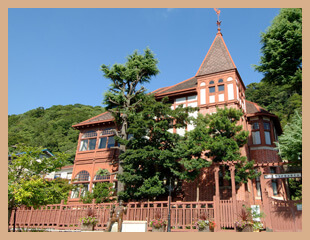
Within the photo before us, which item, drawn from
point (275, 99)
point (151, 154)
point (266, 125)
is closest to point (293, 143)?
point (151, 154)

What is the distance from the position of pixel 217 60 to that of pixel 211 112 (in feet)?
17.5

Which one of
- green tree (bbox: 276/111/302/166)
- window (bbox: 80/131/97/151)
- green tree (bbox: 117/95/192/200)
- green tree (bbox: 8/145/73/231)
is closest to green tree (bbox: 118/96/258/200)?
green tree (bbox: 117/95/192/200)

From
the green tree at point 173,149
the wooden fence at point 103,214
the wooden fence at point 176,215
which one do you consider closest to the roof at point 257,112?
the green tree at point 173,149

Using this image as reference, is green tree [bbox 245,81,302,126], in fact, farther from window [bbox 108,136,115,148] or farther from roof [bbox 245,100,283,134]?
window [bbox 108,136,115,148]

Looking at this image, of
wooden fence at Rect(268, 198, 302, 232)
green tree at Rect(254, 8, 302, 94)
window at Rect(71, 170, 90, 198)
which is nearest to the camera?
wooden fence at Rect(268, 198, 302, 232)

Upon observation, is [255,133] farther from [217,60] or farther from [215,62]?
[217,60]

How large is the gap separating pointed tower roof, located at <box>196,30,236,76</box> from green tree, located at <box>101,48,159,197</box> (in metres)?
4.31

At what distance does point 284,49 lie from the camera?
591 inches

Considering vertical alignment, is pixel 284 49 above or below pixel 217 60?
below

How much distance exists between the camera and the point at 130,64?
2053cm

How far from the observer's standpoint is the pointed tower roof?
67.5ft

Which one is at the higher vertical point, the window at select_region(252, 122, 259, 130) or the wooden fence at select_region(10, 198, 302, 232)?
the window at select_region(252, 122, 259, 130)

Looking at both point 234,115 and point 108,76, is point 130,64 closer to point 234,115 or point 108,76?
point 108,76

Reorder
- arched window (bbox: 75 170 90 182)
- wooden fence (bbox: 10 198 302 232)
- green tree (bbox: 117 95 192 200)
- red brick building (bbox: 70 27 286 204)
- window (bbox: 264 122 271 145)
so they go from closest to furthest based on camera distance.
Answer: wooden fence (bbox: 10 198 302 232) < green tree (bbox: 117 95 192 200) < red brick building (bbox: 70 27 286 204) < window (bbox: 264 122 271 145) < arched window (bbox: 75 170 90 182)
